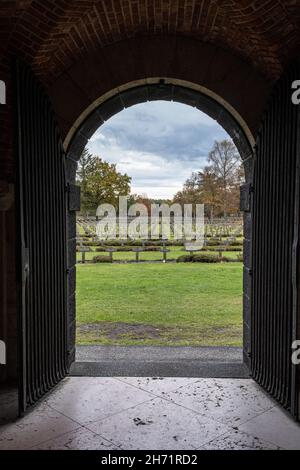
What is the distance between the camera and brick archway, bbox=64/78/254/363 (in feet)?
13.1

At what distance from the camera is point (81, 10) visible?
3324 mm

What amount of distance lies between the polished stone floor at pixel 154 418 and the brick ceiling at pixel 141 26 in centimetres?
291

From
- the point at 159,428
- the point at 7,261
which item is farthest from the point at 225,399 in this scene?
the point at 7,261

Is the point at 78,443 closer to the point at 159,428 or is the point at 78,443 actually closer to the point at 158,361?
the point at 159,428

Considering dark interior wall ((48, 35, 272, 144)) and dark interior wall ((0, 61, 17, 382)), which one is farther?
dark interior wall ((48, 35, 272, 144))

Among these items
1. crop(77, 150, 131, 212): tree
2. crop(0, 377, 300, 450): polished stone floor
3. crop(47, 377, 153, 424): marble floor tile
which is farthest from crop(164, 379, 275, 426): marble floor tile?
crop(77, 150, 131, 212): tree

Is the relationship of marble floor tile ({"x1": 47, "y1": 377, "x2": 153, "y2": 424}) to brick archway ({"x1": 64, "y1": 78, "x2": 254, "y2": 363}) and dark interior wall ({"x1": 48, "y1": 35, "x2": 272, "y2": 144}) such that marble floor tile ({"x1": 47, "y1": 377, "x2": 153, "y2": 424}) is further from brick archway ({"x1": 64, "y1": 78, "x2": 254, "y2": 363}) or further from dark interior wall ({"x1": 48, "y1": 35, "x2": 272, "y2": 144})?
dark interior wall ({"x1": 48, "y1": 35, "x2": 272, "y2": 144})

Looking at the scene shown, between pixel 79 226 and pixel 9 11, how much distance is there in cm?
1780

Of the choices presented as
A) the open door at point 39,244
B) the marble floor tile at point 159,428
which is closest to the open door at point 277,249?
the marble floor tile at point 159,428

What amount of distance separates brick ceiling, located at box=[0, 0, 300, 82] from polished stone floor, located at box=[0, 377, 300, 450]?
291cm

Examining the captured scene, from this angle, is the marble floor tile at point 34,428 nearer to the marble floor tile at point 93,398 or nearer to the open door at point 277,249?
the marble floor tile at point 93,398

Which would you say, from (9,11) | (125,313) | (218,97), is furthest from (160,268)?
(9,11)

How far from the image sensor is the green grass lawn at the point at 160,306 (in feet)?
18.9

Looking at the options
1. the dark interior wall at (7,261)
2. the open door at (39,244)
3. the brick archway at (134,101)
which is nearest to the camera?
the open door at (39,244)
